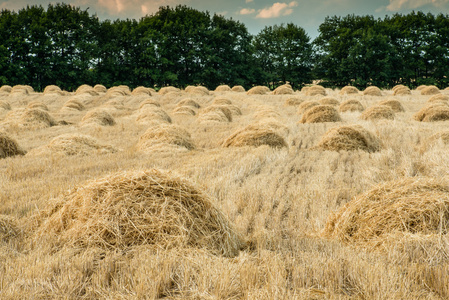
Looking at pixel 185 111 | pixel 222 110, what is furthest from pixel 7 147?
pixel 185 111

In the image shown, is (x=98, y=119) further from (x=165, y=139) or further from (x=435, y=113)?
(x=435, y=113)

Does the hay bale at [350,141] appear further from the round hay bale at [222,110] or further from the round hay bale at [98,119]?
the round hay bale at [98,119]

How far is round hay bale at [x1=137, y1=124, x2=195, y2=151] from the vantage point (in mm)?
8922

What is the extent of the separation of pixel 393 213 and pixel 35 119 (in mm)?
13752

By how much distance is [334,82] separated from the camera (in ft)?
156

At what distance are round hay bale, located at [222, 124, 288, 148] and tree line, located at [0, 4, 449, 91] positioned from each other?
35.4m

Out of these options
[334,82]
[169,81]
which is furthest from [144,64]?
[334,82]

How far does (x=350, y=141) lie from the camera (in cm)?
841

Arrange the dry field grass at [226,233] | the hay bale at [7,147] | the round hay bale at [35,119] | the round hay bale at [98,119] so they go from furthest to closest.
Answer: the round hay bale at [98,119] < the round hay bale at [35,119] < the hay bale at [7,147] < the dry field grass at [226,233]

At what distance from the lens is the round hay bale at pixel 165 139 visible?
8922 mm

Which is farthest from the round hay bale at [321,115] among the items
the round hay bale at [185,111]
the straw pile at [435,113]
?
the round hay bale at [185,111]

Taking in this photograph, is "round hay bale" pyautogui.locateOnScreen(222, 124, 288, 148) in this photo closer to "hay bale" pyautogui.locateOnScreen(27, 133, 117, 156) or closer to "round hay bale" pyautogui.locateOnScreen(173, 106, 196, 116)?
"hay bale" pyautogui.locateOnScreen(27, 133, 117, 156)

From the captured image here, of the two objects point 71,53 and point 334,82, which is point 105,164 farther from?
point 334,82

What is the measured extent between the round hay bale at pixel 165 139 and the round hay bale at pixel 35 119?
21.3ft
